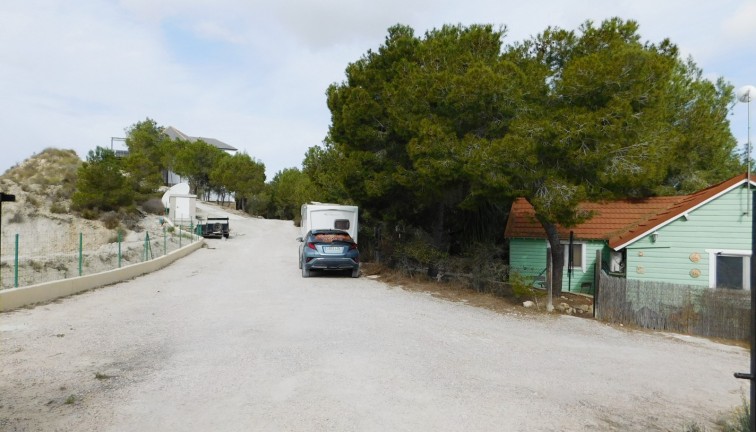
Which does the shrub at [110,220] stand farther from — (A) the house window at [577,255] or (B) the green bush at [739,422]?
(B) the green bush at [739,422]

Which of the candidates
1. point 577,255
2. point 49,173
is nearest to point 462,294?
point 577,255

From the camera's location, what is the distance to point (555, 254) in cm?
1430

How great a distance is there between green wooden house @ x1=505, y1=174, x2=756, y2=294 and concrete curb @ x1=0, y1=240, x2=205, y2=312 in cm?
1175

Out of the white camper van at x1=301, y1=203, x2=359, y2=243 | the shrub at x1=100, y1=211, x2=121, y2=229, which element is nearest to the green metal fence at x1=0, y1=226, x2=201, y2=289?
the shrub at x1=100, y1=211, x2=121, y2=229

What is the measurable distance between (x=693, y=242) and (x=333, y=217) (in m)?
12.8

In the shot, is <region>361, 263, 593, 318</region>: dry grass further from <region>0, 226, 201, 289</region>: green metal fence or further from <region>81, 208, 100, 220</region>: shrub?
<region>81, 208, 100, 220</region>: shrub

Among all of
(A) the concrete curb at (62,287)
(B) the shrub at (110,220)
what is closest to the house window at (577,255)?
(A) the concrete curb at (62,287)

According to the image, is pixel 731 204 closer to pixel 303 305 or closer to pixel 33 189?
pixel 303 305

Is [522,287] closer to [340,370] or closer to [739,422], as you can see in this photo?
[340,370]

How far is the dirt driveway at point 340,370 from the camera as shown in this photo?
4879 millimetres

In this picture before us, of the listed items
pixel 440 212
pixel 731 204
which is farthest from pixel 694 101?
pixel 440 212

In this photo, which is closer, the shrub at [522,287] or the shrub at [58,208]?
the shrub at [522,287]

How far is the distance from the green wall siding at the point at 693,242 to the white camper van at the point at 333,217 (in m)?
10.4

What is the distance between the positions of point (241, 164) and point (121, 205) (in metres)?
35.6
